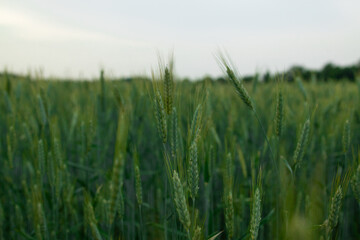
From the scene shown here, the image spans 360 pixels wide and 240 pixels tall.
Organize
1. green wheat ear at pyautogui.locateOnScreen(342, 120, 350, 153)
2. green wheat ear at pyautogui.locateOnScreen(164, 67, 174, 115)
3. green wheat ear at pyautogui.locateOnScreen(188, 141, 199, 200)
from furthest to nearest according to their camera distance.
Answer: green wheat ear at pyautogui.locateOnScreen(342, 120, 350, 153) → green wheat ear at pyautogui.locateOnScreen(164, 67, 174, 115) → green wheat ear at pyautogui.locateOnScreen(188, 141, 199, 200)

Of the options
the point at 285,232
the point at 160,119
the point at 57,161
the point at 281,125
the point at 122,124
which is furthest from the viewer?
the point at 57,161

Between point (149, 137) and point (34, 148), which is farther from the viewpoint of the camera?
point (149, 137)

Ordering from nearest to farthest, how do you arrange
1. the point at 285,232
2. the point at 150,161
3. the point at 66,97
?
the point at 285,232
the point at 150,161
the point at 66,97

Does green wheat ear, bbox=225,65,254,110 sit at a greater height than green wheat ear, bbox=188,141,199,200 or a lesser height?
greater

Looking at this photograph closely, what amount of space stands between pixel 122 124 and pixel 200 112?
0.99 ft

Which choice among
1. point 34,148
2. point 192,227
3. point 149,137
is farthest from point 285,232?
point 149,137

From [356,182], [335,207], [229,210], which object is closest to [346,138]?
[356,182]

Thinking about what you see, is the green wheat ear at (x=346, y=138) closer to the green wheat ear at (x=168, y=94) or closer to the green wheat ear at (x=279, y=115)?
the green wheat ear at (x=279, y=115)

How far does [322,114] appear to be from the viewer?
218 centimetres

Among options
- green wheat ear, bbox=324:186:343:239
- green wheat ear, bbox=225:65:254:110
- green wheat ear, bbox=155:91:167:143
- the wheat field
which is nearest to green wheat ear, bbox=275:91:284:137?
the wheat field

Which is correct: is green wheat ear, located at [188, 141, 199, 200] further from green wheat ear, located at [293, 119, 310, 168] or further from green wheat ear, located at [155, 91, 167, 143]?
green wheat ear, located at [293, 119, 310, 168]

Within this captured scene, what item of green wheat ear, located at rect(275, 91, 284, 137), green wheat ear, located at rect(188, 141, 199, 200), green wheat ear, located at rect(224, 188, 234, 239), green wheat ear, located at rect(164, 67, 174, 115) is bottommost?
green wheat ear, located at rect(224, 188, 234, 239)

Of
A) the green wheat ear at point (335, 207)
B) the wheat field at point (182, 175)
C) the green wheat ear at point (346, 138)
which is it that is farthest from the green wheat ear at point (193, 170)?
the green wheat ear at point (346, 138)

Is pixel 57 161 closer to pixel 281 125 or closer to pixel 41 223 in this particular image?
pixel 41 223
